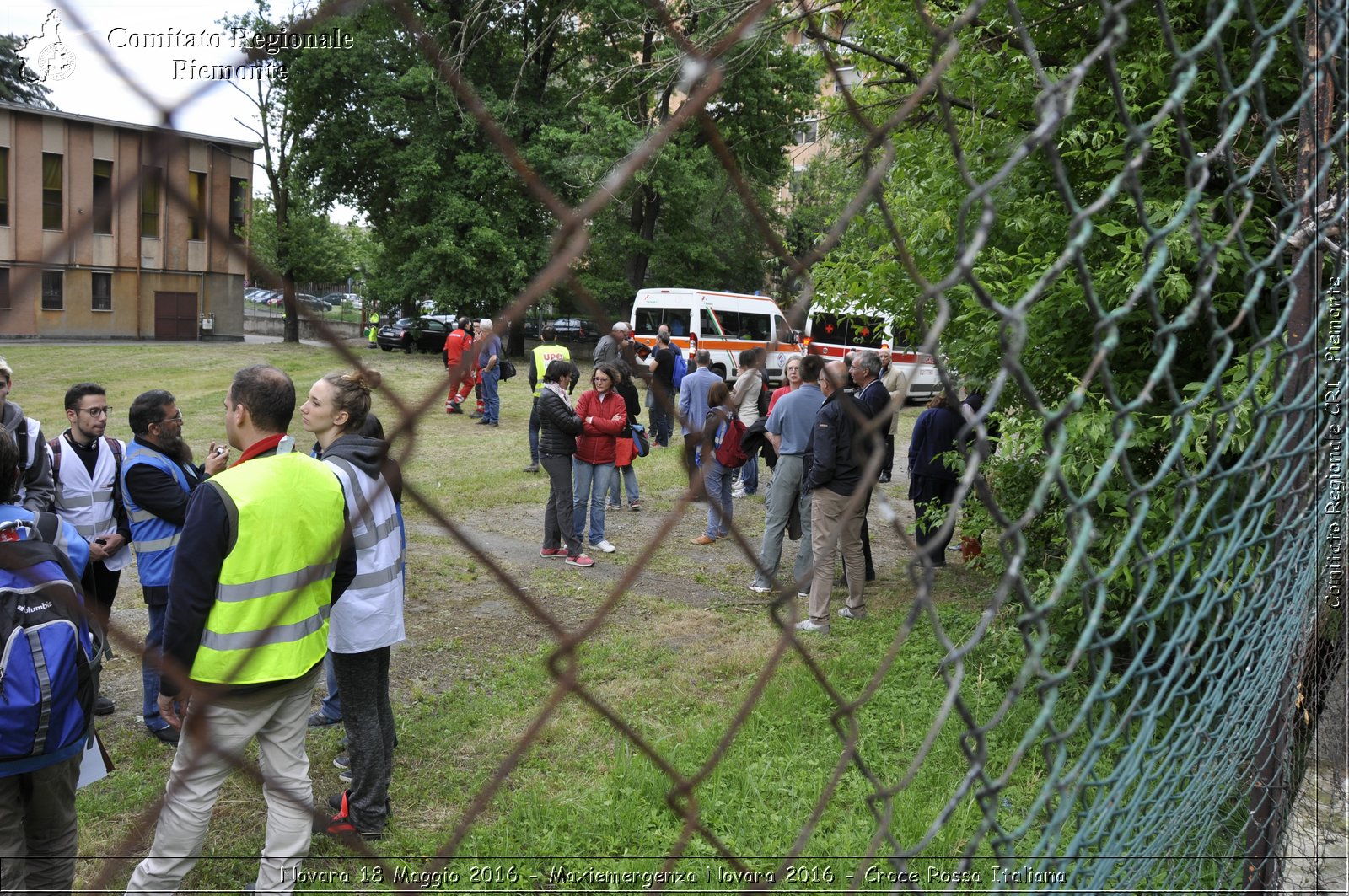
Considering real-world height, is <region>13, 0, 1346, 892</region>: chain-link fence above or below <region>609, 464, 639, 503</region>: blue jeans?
above

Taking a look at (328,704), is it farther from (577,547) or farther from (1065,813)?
(1065,813)

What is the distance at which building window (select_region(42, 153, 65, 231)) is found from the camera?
1.00 metres

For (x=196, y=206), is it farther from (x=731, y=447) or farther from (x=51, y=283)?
(x=731, y=447)

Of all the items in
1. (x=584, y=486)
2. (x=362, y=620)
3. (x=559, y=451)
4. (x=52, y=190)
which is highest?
(x=52, y=190)

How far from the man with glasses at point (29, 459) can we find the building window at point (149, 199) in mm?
4643

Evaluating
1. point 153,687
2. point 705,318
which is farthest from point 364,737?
point 705,318

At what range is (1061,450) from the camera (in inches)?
36.0

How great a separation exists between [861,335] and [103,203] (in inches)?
238

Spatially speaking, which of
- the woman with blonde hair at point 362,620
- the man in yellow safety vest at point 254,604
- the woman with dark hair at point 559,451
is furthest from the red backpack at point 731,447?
the man in yellow safety vest at point 254,604

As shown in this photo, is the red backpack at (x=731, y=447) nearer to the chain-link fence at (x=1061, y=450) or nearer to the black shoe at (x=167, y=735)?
the chain-link fence at (x=1061, y=450)

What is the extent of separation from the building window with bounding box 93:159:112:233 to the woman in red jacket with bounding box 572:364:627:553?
738cm

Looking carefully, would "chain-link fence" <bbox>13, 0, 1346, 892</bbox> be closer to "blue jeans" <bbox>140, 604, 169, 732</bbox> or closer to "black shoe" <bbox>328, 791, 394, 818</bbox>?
"black shoe" <bbox>328, 791, 394, 818</bbox>

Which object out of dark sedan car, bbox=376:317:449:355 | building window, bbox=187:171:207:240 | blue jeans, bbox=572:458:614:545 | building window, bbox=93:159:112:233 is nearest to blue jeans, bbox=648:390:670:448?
blue jeans, bbox=572:458:614:545

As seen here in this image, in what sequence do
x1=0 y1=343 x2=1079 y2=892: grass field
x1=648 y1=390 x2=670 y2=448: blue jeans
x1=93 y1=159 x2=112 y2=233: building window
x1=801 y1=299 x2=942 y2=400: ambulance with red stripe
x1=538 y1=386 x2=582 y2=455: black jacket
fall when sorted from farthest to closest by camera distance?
x1=648 y1=390 x2=670 y2=448: blue jeans, x1=538 y1=386 x2=582 y2=455: black jacket, x1=0 y1=343 x2=1079 y2=892: grass field, x1=801 y1=299 x2=942 y2=400: ambulance with red stripe, x1=93 y1=159 x2=112 y2=233: building window
